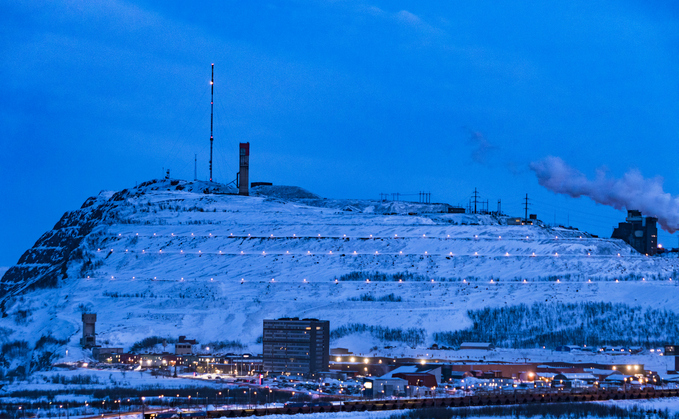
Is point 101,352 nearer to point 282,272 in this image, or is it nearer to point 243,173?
point 282,272

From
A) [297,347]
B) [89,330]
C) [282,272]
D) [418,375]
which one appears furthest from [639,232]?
[89,330]

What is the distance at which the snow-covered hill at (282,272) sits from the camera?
138375mm

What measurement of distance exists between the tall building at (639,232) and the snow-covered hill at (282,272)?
2399 centimetres

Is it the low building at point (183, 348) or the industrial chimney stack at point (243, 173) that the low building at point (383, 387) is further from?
the industrial chimney stack at point (243, 173)

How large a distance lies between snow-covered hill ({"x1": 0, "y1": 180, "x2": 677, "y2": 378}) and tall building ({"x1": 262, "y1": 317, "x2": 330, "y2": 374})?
13.4 meters

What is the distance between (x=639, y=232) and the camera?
196500 mm

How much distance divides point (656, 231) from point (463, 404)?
12022 centimetres

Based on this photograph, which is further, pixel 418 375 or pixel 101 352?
pixel 101 352

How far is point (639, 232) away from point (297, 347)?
3854 inches

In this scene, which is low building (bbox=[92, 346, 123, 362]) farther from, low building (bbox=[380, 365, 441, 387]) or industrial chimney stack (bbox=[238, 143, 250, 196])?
industrial chimney stack (bbox=[238, 143, 250, 196])

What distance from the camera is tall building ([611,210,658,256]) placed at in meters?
196

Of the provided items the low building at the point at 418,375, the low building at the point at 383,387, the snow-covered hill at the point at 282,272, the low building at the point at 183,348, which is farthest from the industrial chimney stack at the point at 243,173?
the low building at the point at 383,387

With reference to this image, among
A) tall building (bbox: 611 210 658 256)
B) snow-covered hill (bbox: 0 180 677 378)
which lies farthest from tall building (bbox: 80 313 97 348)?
tall building (bbox: 611 210 658 256)

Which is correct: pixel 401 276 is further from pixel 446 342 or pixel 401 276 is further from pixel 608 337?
pixel 608 337
